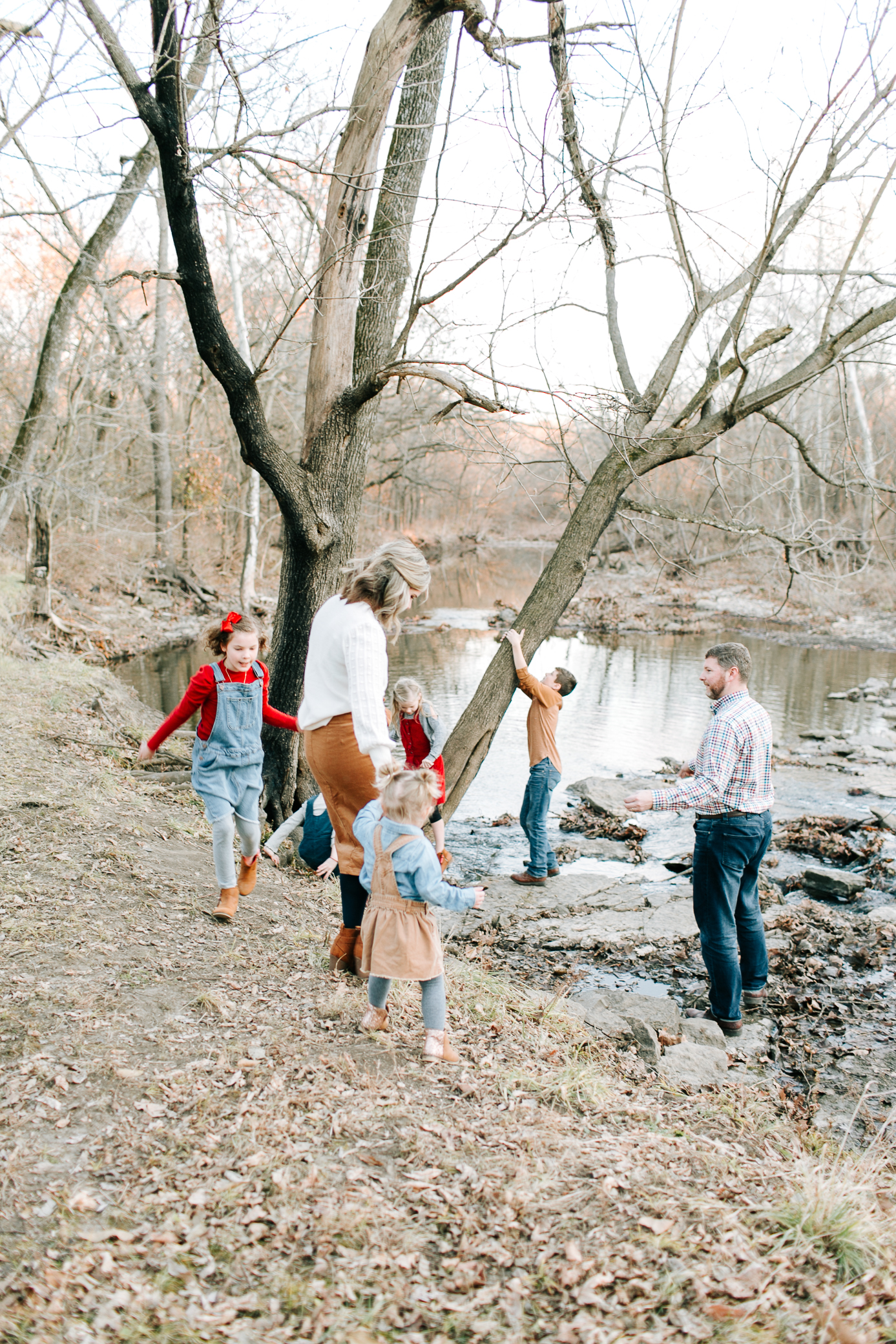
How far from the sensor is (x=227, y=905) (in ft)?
16.5

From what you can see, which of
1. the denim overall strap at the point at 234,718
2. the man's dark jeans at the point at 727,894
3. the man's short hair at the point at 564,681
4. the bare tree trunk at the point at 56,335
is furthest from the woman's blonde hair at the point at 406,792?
the bare tree trunk at the point at 56,335

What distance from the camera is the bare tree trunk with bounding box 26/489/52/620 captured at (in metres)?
16.2

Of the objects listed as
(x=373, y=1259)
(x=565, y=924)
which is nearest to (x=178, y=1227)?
(x=373, y=1259)

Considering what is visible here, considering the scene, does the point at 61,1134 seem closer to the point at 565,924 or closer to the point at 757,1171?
the point at 757,1171

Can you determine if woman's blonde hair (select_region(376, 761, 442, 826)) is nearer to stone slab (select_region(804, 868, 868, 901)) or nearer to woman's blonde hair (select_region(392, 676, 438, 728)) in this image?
woman's blonde hair (select_region(392, 676, 438, 728))

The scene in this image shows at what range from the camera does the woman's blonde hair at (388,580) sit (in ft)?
12.4

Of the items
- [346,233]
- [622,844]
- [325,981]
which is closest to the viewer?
[325,981]

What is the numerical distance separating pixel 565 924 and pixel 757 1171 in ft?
12.6

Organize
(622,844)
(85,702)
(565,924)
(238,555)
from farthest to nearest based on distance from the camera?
(238,555)
(85,702)
(622,844)
(565,924)

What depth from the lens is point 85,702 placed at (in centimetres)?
1098

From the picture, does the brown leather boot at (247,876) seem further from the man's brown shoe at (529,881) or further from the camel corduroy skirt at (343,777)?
the man's brown shoe at (529,881)

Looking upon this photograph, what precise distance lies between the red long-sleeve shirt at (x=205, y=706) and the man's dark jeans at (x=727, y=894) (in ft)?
7.88

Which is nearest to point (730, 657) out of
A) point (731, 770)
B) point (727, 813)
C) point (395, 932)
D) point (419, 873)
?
point (731, 770)

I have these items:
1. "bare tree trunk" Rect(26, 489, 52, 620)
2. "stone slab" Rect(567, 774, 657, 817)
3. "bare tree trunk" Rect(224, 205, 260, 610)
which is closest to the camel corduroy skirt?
"stone slab" Rect(567, 774, 657, 817)
